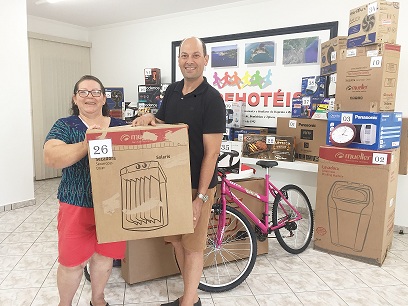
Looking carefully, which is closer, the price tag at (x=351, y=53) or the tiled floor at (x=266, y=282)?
the tiled floor at (x=266, y=282)

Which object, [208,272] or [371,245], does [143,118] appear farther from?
[371,245]

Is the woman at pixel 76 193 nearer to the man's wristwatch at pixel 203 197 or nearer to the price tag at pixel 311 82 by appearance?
the man's wristwatch at pixel 203 197

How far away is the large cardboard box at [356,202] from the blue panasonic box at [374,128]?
82 millimetres

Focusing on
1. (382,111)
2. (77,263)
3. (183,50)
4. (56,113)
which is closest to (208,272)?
(77,263)

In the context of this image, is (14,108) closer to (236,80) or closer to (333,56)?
(236,80)

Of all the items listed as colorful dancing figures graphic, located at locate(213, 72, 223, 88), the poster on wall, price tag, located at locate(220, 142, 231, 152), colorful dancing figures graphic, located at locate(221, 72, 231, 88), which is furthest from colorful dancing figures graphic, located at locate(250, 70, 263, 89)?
price tag, located at locate(220, 142, 231, 152)

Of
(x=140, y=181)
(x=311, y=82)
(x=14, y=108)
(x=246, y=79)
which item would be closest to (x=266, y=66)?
(x=246, y=79)

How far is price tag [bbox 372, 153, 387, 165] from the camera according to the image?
104 inches

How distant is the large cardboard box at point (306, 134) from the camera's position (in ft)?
11.8

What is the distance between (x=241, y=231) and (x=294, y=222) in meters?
0.59

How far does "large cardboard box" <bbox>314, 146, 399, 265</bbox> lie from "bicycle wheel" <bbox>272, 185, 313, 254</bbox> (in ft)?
0.54

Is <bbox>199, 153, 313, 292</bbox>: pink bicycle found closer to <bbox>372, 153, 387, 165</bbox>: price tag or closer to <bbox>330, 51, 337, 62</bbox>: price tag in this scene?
<bbox>372, 153, 387, 165</bbox>: price tag

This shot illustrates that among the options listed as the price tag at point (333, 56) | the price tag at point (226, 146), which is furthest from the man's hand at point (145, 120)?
the price tag at point (333, 56)

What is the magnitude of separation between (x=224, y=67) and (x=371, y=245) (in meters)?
2.90
